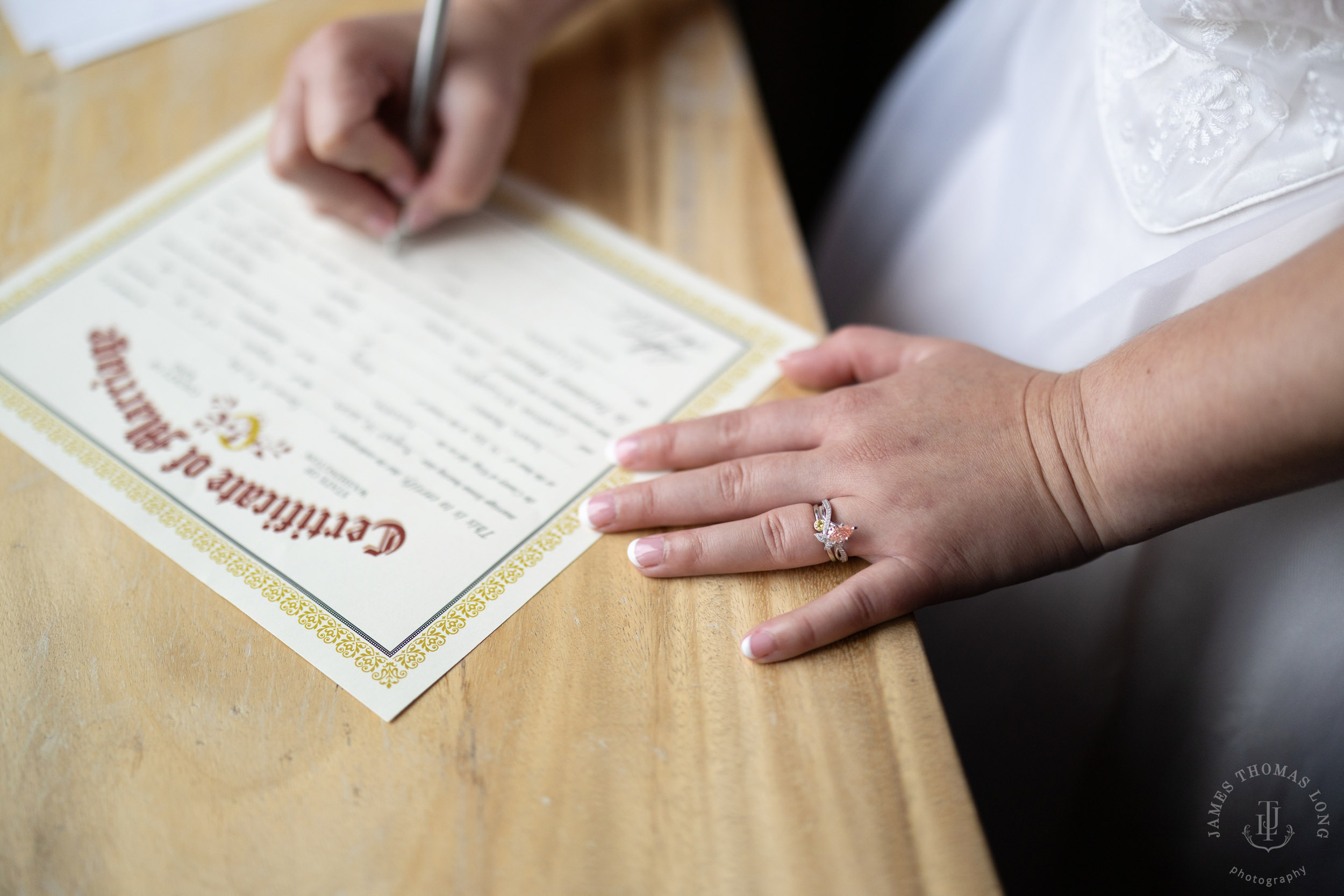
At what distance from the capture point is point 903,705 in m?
0.42

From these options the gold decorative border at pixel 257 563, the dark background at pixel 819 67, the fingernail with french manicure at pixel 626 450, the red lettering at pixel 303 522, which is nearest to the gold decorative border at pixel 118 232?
the gold decorative border at pixel 257 563

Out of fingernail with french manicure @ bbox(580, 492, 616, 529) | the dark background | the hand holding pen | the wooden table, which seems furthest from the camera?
the dark background

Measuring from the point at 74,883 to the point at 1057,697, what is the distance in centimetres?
59

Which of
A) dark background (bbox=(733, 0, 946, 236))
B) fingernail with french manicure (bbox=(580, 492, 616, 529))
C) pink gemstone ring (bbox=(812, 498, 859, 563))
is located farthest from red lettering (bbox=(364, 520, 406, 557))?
dark background (bbox=(733, 0, 946, 236))

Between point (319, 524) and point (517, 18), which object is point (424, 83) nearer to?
point (517, 18)

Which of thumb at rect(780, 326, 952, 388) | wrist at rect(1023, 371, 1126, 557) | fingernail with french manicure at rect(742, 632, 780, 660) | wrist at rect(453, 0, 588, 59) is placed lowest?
fingernail with french manicure at rect(742, 632, 780, 660)

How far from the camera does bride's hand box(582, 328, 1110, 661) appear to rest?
0.44 meters

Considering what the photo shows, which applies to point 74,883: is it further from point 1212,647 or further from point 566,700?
point 1212,647

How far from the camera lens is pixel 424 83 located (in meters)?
0.61

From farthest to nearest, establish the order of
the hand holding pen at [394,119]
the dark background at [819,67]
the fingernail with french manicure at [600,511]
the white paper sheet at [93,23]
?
1. the dark background at [819,67]
2. the white paper sheet at [93,23]
3. the hand holding pen at [394,119]
4. the fingernail with french manicure at [600,511]

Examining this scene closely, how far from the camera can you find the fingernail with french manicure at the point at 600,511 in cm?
48

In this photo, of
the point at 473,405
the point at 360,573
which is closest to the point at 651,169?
the point at 473,405

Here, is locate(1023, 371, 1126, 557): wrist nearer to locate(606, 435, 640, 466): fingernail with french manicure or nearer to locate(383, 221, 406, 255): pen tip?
locate(606, 435, 640, 466): fingernail with french manicure

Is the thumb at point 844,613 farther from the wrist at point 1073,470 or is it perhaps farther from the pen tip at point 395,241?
the pen tip at point 395,241
